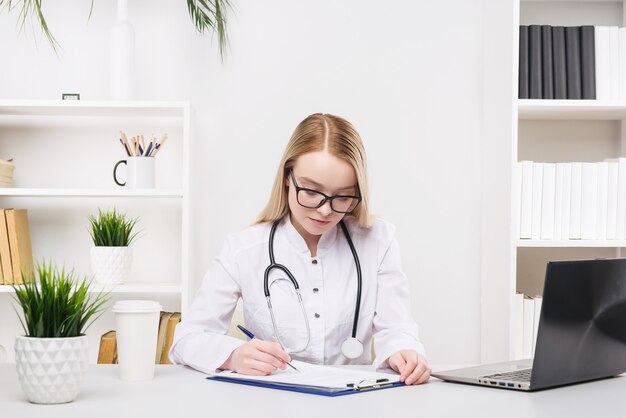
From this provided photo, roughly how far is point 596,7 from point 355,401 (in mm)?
2296

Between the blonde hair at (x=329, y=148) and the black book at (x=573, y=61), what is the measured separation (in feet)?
3.70

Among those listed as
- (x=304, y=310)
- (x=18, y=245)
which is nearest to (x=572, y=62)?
(x=304, y=310)

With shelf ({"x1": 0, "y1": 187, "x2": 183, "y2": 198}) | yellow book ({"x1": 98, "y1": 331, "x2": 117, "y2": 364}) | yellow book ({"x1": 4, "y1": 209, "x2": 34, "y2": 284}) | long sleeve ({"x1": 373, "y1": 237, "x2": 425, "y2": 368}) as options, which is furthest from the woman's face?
yellow book ({"x1": 4, "y1": 209, "x2": 34, "y2": 284})

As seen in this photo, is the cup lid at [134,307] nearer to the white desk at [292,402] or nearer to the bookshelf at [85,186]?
the white desk at [292,402]

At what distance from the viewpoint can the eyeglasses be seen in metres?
1.80

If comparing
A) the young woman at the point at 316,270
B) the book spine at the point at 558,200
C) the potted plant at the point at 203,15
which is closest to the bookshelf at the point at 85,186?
the potted plant at the point at 203,15

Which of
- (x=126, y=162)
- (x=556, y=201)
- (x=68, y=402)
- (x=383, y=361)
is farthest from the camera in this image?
(x=126, y=162)

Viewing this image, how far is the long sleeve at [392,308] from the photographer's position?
1839 mm

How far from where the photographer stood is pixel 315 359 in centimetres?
194

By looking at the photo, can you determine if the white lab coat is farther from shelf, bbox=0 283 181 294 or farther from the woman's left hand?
shelf, bbox=0 283 181 294

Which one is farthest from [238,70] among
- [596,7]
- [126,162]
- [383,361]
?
[383,361]

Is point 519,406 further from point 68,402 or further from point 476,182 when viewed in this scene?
point 476,182

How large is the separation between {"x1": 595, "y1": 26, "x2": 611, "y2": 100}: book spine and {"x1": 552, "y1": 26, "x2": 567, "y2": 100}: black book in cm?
12

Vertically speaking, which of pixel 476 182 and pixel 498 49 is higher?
pixel 498 49
